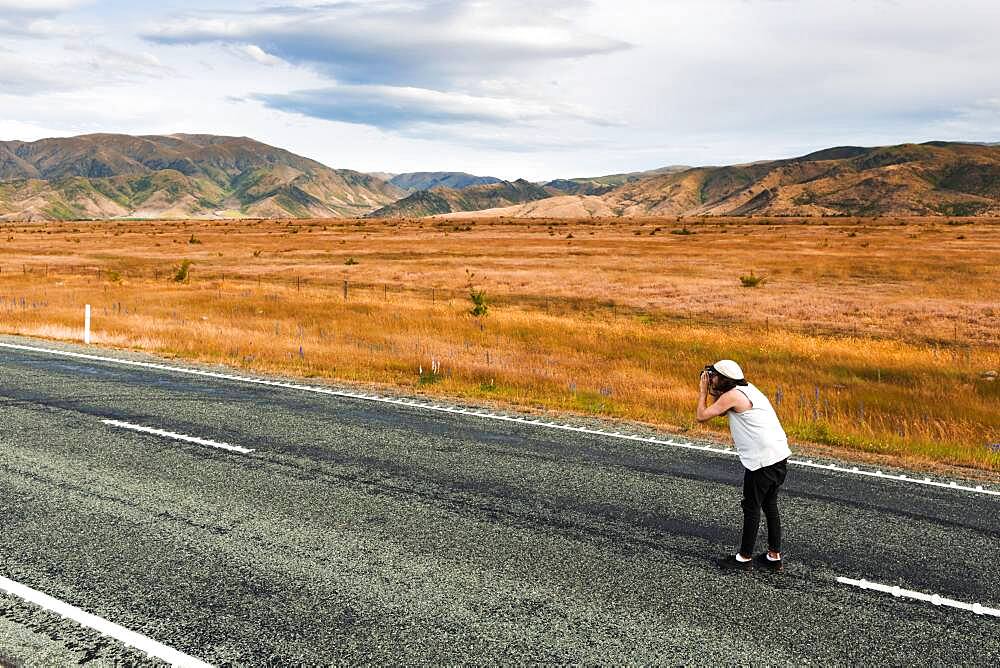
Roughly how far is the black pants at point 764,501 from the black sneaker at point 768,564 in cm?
11

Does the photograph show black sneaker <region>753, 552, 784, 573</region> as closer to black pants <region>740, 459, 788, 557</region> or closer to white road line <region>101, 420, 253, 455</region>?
black pants <region>740, 459, 788, 557</region>

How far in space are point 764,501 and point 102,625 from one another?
201 inches

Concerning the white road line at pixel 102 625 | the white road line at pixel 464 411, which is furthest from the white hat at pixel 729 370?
the white road line at pixel 102 625

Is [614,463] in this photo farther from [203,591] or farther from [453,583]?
Answer: [203,591]

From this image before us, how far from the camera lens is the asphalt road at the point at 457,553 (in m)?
4.79

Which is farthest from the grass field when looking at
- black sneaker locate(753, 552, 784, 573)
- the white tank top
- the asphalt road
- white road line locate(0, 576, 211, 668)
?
white road line locate(0, 576, 211, 668)

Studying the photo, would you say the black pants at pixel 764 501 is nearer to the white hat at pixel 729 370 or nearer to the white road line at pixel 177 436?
the white hat at pixel 729 370

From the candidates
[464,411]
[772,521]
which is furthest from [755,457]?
[464,411]

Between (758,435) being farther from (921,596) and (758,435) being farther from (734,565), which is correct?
(921,596)

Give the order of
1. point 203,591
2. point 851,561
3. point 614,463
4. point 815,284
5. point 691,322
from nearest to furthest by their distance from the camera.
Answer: point 203,591 < point 851,561 < point 614,463 < point 691,322 < point 815,284

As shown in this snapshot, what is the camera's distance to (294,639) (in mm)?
4781

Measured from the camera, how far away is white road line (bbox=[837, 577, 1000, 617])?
5.27 m

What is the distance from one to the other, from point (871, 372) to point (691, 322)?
33.5 ft

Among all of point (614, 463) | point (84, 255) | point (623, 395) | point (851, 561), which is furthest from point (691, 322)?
point (84, 255)
